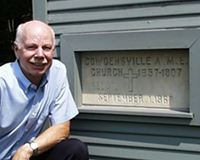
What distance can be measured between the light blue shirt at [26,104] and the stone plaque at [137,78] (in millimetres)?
578

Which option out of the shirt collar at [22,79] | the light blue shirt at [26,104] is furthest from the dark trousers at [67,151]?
the shirt collar at [22,79]

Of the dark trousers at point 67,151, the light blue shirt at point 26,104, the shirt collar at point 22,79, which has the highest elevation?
the shirt collar at point 22,79

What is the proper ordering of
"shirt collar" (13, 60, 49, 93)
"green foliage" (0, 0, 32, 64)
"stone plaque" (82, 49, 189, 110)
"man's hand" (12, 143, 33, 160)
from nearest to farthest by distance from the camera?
"man's hand" (12, 143, 33, 160)
"shirt collar" (13, 60, 49, 93)
"stone plaque" (82, 49, 189, 110)
"green foliage" (0, 0, 32, 64)

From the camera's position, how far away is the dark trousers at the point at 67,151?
2.61m

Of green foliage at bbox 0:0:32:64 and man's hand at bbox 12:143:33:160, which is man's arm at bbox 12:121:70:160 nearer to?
man's hand at bbox 12:143:33:160

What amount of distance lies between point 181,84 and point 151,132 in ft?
1.73

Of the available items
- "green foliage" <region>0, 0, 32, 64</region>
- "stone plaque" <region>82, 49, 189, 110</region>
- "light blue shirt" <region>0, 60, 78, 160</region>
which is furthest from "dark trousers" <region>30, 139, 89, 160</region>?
"green foliage" <region>0, 0, 32, 64</region>

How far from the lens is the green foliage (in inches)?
624

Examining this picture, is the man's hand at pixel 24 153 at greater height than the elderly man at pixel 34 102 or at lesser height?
lesser

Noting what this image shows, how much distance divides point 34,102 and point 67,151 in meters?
0.46

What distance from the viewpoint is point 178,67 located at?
121 inches

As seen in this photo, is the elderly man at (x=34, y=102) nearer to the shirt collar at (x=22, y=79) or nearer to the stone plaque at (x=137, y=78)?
the shirt collar at (x=22, y=79)

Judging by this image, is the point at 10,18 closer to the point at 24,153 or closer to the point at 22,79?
the point at 22,79

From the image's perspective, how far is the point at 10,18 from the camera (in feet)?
55.3
